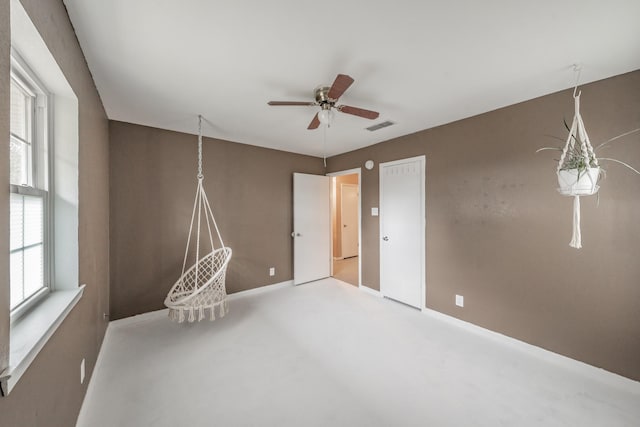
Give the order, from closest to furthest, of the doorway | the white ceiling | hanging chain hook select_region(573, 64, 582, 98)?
the white ceiling < hanging chain hook select_region(573, 64, 582, 98) < the doorway

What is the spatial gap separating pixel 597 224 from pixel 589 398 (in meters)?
1.29

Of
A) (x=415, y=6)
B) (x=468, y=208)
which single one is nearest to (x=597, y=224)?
(x=468, y=208)

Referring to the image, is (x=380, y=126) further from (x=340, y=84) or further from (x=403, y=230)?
(x=340, y=84)

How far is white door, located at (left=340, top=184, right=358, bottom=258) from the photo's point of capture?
21.5 feet

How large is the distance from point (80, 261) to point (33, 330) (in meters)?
0.67

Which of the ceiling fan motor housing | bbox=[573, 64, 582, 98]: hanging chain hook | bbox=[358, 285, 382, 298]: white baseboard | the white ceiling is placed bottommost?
bbox=[358, 285, 382, 298]: white baseboard

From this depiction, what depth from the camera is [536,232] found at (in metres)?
2.31

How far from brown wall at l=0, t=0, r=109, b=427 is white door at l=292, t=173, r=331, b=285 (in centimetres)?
251

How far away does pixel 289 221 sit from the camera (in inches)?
170

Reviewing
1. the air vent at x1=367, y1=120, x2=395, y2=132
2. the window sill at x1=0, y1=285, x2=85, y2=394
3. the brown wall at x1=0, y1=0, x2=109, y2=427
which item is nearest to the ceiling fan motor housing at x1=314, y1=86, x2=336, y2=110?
the air vent at x1=367, y1=120, x2=395, y2=132

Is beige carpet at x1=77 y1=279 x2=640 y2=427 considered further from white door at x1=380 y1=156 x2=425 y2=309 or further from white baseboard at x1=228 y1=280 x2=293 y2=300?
white baseboard at x1=228 y1=280 x2=293 y2=300

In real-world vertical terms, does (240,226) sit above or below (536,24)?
Answer: below

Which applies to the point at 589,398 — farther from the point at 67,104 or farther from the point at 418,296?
the point at 67,104

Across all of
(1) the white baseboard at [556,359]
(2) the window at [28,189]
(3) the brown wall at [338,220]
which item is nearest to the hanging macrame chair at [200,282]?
(2) the window at [28,189]
